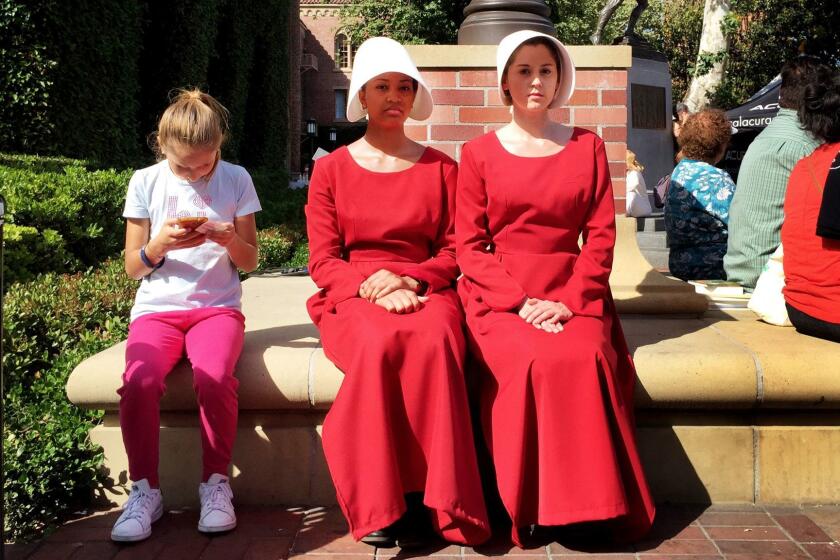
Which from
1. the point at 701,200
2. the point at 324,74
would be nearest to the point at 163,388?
the point at 701,200

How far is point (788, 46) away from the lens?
79.9 feet

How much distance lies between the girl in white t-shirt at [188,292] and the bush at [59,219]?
319cm

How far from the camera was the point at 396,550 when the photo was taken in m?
3.04

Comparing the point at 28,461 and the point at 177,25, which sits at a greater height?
the point at 177,25

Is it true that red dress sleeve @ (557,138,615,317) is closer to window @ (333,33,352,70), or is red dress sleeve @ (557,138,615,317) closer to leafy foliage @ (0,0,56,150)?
leafy foliage @ (0,0,56,150)

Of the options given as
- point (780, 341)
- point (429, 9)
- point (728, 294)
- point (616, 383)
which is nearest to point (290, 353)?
point (616, 383)

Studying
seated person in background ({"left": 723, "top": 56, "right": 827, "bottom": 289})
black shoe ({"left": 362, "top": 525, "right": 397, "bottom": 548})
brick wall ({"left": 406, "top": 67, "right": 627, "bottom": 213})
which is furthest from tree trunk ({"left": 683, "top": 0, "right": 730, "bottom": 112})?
black shoe ({"left": 362, "top": 525, "right": 397, "bottom": 548})

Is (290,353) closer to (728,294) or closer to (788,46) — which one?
(728,294)

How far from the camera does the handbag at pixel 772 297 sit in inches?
163

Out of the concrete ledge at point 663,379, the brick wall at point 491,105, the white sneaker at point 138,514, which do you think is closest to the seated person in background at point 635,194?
the brick wall at point 491,105

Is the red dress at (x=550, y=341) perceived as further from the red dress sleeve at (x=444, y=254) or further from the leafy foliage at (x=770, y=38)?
the leafy foliage at (x=770, y=38)

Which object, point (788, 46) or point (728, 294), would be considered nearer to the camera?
point (728, 294)

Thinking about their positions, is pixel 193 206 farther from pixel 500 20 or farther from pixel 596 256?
pixel 500 20

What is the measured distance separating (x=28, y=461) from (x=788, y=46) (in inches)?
990
